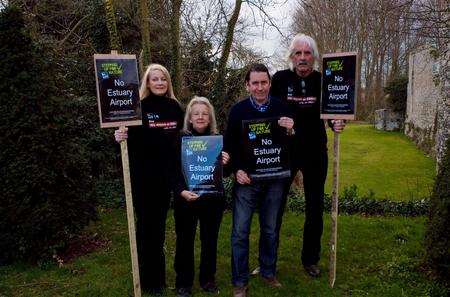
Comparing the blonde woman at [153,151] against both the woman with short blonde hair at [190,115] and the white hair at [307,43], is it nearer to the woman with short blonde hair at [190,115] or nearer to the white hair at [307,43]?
the woman with short blonde hair at [190,115]

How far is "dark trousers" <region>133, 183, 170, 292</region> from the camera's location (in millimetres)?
4359

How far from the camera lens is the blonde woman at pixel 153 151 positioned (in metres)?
4.32

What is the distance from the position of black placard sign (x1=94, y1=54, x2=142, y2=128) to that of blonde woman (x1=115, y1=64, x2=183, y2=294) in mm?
154

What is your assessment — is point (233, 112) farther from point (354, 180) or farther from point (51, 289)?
point (354, 180)

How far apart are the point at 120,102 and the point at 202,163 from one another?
998mm

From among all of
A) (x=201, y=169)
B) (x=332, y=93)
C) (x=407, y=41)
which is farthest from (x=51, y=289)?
(x=407, y=41)

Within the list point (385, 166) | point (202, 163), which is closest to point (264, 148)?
point (202, 163)

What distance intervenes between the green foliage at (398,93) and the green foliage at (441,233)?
24.0 m

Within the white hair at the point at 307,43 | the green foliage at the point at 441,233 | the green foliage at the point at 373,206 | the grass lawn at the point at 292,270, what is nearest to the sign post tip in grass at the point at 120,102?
the grass lawn at the point at 292,270

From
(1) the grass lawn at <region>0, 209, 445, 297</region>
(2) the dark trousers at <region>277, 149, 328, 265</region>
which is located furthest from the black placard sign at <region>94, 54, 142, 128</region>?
(1) the grass lawn at <region>0, 209, 445, 297</region>

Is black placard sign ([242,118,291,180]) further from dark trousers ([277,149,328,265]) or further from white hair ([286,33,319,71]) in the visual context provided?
white hair ([286,33,319,71])

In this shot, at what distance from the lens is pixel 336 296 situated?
4.55 metres

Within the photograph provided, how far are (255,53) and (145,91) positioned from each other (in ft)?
34.1

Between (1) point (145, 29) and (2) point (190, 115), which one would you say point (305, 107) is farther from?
(1) point (145, 29)
